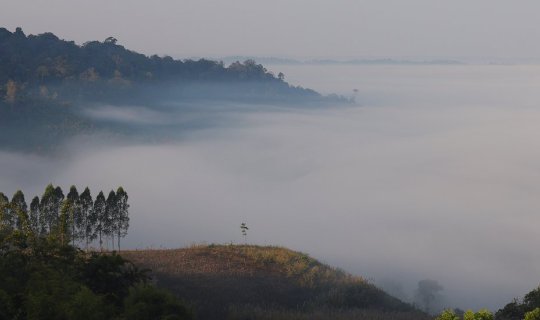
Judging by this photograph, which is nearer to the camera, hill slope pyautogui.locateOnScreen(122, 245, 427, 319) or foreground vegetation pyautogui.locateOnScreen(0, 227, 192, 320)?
foreground vegetation pyautogui.locateOnScreen(0, 227, 192, 320)

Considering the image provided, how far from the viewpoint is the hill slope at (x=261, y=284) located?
4275cm

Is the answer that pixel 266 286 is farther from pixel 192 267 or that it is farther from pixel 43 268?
pixel 43 268

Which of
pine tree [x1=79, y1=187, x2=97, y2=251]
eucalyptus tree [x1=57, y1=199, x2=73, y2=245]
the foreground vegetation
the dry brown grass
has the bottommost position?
the dry brown grass

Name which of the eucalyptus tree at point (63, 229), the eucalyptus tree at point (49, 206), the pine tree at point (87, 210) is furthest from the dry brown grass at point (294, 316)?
the pine tree at point (87, 210)

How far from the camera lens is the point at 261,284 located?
4962 centimetres

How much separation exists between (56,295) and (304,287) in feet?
115

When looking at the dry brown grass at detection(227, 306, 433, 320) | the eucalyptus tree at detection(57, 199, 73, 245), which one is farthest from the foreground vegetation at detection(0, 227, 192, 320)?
the dry brown grass at detection(227, 306, 433, 320)

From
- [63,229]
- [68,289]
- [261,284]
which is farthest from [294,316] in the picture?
[68,289]

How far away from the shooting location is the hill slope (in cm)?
4275

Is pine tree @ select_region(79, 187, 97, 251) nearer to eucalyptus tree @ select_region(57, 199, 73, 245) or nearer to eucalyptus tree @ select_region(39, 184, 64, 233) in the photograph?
eucalyptus tree @ select_region(39, 184, 64, 233)

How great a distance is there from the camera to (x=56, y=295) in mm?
18109

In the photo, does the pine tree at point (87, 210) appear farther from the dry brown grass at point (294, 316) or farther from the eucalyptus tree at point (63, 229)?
the dry brown grass at point (294, 316)

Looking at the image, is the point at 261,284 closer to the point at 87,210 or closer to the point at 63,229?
the point at 63,229

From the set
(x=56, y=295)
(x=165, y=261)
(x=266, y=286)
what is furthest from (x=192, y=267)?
(x=56, y=295)
